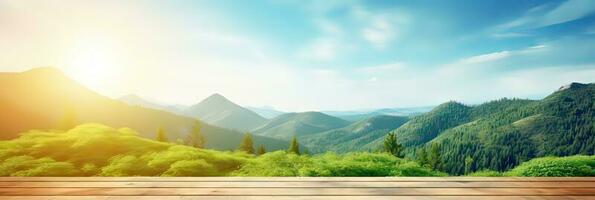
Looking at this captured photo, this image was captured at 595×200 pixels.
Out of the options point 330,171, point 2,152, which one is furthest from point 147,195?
point 2,152

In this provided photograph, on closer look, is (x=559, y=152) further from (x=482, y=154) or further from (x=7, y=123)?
(x=7, y=123)

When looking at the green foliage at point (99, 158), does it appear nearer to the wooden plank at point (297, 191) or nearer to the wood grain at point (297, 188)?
the wood grain at point (297, 188)

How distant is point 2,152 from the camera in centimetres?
1230

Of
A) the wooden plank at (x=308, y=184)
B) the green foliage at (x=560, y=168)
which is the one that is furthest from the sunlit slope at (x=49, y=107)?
the wooden plank at (x=308, y=184)

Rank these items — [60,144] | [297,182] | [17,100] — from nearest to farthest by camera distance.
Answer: [297,182] → [60,144] → [17,100]

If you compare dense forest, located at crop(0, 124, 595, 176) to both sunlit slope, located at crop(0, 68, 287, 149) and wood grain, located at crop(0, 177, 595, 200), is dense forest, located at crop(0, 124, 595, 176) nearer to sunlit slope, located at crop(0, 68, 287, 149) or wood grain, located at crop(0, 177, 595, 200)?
wood grain, located at crop(0, 177, 595, 200)

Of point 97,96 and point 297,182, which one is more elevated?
point 97,96

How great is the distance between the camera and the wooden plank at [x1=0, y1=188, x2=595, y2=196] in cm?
327

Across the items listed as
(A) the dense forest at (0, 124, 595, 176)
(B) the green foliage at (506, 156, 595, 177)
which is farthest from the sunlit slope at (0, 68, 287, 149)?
(B) the green foliage at (506, 156, 595, 177)

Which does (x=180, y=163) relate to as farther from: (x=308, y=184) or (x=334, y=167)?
(x=308, y=184)

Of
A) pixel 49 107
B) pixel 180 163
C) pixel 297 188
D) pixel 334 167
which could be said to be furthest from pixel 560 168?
pixel 49 107

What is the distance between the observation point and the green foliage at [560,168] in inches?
403

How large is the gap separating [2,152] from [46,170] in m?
3.39

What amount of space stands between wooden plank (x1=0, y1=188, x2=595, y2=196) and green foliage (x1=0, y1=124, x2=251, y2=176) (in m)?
7.44
